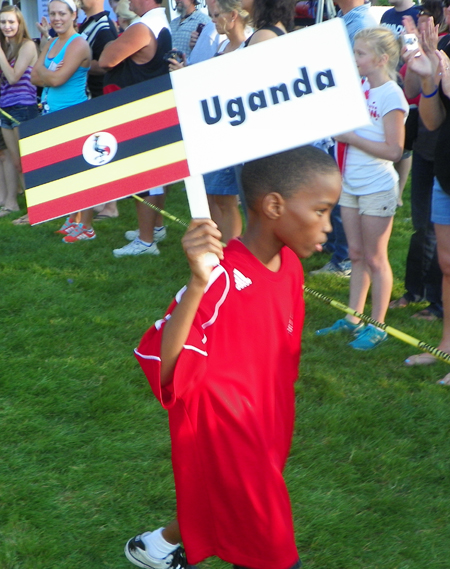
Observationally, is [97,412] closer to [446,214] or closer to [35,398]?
[35,398]

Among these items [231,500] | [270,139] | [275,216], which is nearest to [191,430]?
[231,500]

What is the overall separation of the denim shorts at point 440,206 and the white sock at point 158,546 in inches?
94.0

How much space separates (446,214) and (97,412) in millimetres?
2229

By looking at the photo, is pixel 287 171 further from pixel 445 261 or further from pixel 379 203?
pixel 379 203

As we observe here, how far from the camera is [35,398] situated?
152 inches

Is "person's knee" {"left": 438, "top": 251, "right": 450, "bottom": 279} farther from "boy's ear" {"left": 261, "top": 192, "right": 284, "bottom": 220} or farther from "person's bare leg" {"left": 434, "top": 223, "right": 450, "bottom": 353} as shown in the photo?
"boy's ear" {"left": 261, "top": 192, "right": 284, "bottom": 220}

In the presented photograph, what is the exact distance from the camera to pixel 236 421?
6.80 ft

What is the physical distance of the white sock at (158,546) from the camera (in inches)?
103

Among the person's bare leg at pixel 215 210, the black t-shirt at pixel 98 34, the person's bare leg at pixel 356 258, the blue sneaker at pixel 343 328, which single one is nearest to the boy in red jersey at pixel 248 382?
the person's bare leg at pixel 356 258

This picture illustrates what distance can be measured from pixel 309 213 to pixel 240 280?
Answer: 11.4 inches

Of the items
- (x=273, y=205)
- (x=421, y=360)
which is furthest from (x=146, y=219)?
(x=273, y=205)

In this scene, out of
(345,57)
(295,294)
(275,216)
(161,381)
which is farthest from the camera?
(295,294)

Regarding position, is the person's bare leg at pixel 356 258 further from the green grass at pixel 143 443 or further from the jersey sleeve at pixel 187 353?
the jersey sleeve at pixel 187 353

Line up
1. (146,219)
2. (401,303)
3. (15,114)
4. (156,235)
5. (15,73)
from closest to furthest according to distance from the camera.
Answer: (401,303) → (146,219) → (156,235) → (15,73) → (15,114)
